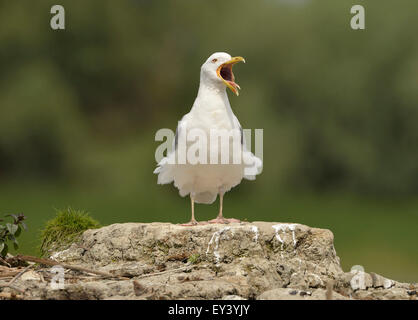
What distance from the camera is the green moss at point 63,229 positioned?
7.83m

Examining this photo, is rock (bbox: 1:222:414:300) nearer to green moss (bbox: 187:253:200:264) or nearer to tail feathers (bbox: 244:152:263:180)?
green moss (bbox: 187:253:200:264)

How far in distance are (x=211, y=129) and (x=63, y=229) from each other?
79.1 inches

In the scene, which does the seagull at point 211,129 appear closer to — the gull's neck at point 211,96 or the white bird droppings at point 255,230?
the gull's neck at point 211,96

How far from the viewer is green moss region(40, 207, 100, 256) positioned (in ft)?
25.7

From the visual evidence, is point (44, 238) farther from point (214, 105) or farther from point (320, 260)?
point (320, 260)

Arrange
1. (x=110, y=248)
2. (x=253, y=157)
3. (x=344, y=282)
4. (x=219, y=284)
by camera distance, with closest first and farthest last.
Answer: (x=219, y=284) < (x=344, y=282) < (x=110, y=248) < (x=253, y=157)

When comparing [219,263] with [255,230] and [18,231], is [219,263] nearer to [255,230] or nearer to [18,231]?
[255,230]

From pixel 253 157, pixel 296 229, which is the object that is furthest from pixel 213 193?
pixel 296 229

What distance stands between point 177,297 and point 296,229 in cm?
162

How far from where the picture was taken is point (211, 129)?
761 centimetres

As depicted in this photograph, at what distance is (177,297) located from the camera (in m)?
5.77

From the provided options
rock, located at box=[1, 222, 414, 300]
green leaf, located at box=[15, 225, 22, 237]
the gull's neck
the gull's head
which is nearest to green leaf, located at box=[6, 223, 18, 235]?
green leaf, located at box=[15, 225, 22, 237]

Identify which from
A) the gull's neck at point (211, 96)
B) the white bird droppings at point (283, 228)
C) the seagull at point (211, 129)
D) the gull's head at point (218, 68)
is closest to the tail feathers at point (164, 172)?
the seagull at point (211, 129)

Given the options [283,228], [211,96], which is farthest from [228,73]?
[283,228]
